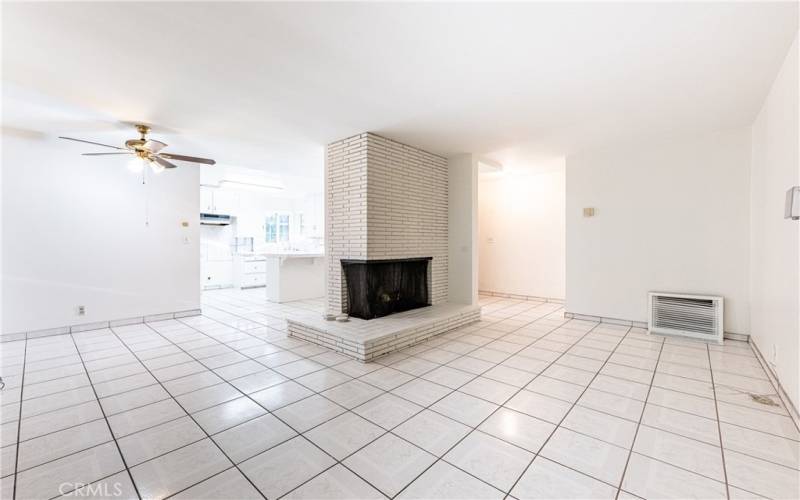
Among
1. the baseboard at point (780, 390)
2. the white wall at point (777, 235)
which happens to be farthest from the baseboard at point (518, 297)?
the baseboard at point (780, 390)

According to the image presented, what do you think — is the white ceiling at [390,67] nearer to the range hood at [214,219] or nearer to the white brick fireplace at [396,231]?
the white brick fireplace at [396,231]

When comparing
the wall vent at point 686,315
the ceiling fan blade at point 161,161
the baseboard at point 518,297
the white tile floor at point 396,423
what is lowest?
Result: the white tile floor at point 396,423

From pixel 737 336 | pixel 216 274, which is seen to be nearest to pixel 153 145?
pixel 216 274

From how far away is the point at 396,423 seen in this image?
2.28m

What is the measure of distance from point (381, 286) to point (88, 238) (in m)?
4.31

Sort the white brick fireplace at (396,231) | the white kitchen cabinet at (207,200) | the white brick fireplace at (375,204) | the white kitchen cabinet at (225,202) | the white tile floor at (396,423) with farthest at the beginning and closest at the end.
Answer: the white kitchen cabinet at (225,202) → the white kitchen cabinet at (207,200) → the white brick fireplace at (375,204) → the white brick fireplace at (396,231) → the white tile floor at (396,423)

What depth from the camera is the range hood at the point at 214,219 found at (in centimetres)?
845

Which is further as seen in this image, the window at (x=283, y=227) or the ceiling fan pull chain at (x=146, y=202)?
the window at (x=283, y=227)

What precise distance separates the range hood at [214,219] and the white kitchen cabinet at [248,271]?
0.97m

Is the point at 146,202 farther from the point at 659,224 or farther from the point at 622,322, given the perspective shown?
the point at 659,224

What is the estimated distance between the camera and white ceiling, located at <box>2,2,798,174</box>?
2.11 meters

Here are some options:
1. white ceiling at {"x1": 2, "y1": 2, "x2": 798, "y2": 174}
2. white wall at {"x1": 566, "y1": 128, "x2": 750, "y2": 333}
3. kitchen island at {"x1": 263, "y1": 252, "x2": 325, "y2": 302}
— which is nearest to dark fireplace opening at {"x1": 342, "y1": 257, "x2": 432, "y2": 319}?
white ceiling at {"x1": 2, "y1": 2, "x2": 798, "y2": 174}

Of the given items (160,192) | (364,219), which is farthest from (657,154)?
(160,192)

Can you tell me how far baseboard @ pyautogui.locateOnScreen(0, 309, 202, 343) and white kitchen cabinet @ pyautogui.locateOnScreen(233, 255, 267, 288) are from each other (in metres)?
3.14
